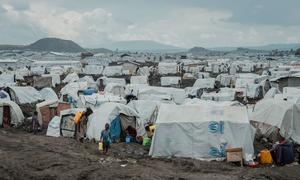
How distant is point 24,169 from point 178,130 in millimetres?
6496

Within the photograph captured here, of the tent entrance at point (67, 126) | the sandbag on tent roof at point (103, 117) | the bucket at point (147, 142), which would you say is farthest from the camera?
the tent entrance at point (67, 126)

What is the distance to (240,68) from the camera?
9044 cm

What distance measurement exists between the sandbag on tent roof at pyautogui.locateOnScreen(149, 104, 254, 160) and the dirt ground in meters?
0.83

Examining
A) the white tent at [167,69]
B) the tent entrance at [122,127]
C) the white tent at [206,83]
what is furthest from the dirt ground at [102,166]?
the white tent at [167,69]

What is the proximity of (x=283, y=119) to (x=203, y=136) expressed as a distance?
574 centimetres

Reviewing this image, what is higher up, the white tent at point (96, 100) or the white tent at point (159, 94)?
the white tent at point (96, 100)

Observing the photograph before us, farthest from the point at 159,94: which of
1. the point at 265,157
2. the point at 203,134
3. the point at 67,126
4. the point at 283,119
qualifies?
the point at 265,157

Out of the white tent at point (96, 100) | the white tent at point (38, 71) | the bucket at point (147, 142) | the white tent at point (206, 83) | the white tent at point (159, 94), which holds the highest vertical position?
the white tent at point (96, 100)

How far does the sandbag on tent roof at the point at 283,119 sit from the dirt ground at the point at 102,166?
538 cm

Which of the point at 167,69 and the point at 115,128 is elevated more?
the point at 115,128

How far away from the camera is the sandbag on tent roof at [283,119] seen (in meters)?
22.2

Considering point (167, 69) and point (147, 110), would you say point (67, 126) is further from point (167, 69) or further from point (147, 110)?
point (167, 69)

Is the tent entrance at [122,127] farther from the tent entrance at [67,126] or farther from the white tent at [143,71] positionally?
the white tent at [143,71]

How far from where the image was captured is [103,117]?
21.3 m
